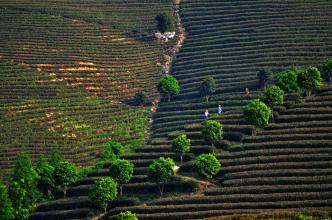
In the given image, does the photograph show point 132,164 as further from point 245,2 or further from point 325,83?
point 245,2

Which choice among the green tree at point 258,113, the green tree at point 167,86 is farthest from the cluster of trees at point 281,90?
the green tree at point 167,86

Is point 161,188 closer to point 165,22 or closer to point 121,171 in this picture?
point 121,171

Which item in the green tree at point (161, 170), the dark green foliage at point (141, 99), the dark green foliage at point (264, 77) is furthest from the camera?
the dark green foliage at point (141, 99)

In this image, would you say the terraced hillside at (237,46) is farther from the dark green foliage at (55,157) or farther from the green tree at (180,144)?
the green tree at (180,144)

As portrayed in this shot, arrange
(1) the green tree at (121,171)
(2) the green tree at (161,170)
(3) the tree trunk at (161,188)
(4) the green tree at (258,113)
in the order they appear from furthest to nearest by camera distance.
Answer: (4) the green tree at (258,113)
(3) the tree trunk at (161,188)
(1) the green tree at (121,171)
(2) the green tree at (161,170)

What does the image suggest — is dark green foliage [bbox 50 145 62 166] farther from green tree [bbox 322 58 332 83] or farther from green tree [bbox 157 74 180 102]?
green tree [bbox 322 58 332 83]

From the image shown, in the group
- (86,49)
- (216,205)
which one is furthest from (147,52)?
(216,205)

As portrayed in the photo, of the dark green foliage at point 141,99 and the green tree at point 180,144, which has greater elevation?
the dark green foliage at point 141,99
